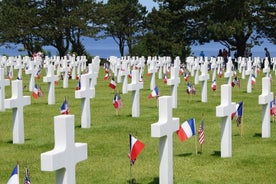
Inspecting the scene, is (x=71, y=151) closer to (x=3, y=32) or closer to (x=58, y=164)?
(x=58, y=164)

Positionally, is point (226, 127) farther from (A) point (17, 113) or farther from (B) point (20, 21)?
(B) point (20, 21)

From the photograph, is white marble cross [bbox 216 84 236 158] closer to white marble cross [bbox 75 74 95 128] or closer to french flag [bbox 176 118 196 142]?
french flag [bbox 176 118 196 142]

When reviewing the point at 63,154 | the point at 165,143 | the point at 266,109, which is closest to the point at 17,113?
the point at 165,143

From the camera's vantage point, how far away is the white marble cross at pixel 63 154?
6.34 meters

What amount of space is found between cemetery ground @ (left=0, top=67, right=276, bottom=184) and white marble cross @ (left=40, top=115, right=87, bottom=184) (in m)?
1.88

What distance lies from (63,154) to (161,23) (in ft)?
136

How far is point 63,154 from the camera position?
648 cm

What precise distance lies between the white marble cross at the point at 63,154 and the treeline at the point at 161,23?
3528cm

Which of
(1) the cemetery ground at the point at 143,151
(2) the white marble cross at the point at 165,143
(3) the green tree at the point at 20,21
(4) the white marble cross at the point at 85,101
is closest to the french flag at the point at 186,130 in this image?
(1) the cemetery ground at the point at 143,151

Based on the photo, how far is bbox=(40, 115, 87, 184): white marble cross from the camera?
634cm

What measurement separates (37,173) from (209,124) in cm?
565

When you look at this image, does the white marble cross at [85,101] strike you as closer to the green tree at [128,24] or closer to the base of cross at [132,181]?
the base of cross at [132,181]

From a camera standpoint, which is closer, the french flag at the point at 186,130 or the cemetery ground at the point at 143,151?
the cemetery ground at the point at 143,151

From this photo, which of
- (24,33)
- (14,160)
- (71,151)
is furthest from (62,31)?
(71,151)
